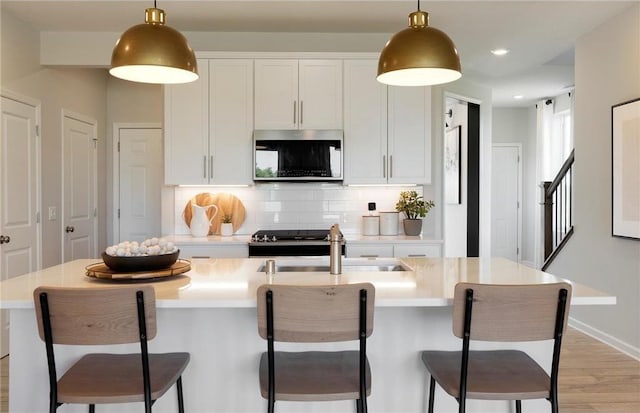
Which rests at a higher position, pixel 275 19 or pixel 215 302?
pixel 275 19

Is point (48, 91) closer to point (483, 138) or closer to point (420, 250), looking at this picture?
point (420, 250)

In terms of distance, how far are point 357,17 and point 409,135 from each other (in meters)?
1.07

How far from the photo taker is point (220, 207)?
4.65 meters

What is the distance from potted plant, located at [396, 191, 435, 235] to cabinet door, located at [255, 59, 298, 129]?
120cm

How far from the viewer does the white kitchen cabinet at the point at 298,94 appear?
4.35 metres

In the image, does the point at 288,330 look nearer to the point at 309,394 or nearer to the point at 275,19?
the point at 309,394

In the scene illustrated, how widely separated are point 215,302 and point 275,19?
2.95 metres

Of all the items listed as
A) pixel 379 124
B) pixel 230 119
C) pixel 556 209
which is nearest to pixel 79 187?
pixel 230 119

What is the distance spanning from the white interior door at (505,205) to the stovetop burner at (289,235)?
16.2ft

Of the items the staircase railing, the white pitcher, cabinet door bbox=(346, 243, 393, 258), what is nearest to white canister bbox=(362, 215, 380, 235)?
cabinet door bbox=(346, 243, 393, 258)

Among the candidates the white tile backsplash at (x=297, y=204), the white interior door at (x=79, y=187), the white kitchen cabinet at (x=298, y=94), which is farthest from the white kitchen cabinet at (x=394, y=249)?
the white interior door at (x=79, y=187)

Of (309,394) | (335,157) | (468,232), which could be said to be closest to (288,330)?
(309,394)

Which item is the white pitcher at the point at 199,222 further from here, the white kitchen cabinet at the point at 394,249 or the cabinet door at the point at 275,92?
the white kitchen cabinet at the point at 394,249

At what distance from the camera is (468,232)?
6367 mm
